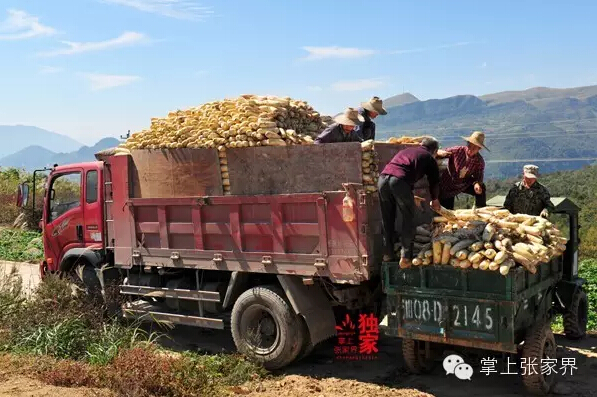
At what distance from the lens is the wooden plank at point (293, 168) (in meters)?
6.22

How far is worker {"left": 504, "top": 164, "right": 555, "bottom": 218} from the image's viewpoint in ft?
24.2

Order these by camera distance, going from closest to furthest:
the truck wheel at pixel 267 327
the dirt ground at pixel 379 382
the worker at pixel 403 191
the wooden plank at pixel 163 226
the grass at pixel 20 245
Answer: the dirt ground at pixel 379 382
the worker at pixel 403 191
the truck wheel at pixel 267 327
the wooden plank at pixel 163 226
the grass at pixel 20 245

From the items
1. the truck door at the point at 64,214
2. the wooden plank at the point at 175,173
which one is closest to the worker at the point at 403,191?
the wooden plank at the point at 175,173

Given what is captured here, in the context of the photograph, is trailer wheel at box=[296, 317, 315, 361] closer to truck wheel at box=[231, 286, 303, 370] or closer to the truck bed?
truck wheel at box=[231, 286, 303, 370]

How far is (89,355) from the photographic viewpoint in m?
6.61

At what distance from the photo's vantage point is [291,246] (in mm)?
6605

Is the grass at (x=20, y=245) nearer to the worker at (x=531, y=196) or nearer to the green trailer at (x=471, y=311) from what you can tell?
the green trailer at (x=471, y=311)

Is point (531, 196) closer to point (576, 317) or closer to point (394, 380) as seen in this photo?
point (576, 317)

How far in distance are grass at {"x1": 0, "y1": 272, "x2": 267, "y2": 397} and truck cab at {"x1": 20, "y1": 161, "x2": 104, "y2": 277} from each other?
31.1 inches

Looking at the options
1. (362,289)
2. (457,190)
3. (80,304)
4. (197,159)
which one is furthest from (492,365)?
(80,304)

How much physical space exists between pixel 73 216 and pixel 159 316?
2262 mm

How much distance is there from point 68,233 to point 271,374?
418 cm

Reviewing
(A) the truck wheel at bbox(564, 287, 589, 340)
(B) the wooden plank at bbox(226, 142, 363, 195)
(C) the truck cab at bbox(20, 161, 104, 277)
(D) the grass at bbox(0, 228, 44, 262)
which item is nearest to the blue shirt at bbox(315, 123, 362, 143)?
(B) the wooden plank at bbox(226, 142, 363, 195)

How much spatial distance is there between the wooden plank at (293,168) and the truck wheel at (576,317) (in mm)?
3669
